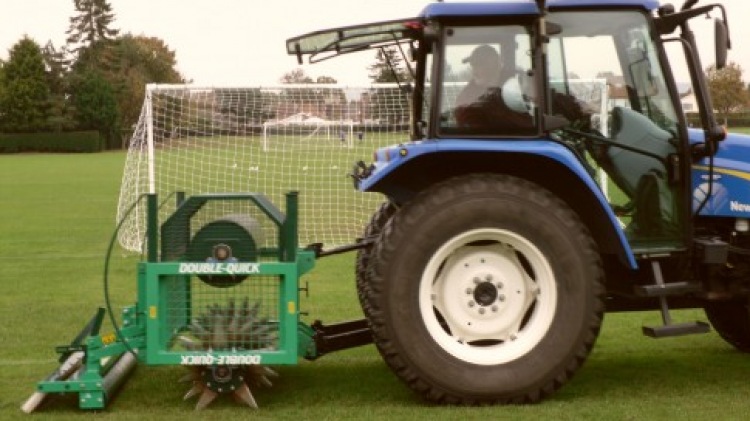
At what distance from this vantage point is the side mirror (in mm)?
5258

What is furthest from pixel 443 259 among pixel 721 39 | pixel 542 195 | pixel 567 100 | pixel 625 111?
pixel 721 39

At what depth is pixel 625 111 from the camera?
5.93 meters

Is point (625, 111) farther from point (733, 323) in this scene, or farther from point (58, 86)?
point (58, 86)

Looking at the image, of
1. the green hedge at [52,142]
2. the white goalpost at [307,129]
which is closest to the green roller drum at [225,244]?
the white goalpost at [307,129]

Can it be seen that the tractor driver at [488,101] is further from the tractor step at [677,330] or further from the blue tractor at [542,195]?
the tractor step at [677,330]

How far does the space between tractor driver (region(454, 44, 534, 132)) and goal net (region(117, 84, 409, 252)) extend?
366 inches

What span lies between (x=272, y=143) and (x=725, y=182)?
563 inches

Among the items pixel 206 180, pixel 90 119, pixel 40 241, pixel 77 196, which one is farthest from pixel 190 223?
pixel 90 119

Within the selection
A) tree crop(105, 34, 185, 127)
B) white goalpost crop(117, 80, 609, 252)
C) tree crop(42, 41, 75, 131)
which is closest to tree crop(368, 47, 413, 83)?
white goalpost crop(117, 80, 609, 252)

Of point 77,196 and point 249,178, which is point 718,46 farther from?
point 77,196

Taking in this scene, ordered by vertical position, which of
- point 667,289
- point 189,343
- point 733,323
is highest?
point 667,289

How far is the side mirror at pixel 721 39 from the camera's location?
5258mm

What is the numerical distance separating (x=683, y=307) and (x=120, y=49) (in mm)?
94622

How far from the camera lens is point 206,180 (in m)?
20.1
